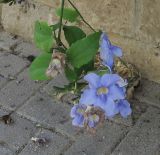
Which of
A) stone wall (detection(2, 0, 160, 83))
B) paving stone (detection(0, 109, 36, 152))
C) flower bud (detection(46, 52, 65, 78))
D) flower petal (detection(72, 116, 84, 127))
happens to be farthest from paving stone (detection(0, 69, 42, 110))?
flower bud (detection(46, 52, 65, 78))

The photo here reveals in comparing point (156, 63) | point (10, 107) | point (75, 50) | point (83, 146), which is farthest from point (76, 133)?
point (75, 50)

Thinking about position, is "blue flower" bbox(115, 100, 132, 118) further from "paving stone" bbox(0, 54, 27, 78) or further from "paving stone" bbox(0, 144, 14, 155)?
"paving stone" bbox(0, 54, 27, 78)

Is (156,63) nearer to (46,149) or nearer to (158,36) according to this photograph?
(158,36)

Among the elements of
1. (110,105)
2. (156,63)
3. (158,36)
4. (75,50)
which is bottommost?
(156,63)

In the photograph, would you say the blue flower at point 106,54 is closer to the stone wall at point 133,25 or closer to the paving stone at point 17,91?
the stone wall at point 133,25

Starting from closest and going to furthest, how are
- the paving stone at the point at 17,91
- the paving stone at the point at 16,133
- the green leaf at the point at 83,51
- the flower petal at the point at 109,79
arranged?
the flower petal at the point at 109,79 < the green leaf at the point at 83,51 < the paving stone at the point at 16,133 < the paving stone at the point at 17,91

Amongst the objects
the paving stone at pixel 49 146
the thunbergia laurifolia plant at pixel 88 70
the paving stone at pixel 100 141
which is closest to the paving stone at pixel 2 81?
the paving stone at pixel 49 146

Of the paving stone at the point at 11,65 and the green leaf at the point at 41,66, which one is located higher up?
the green leaf at the point at 41,66
